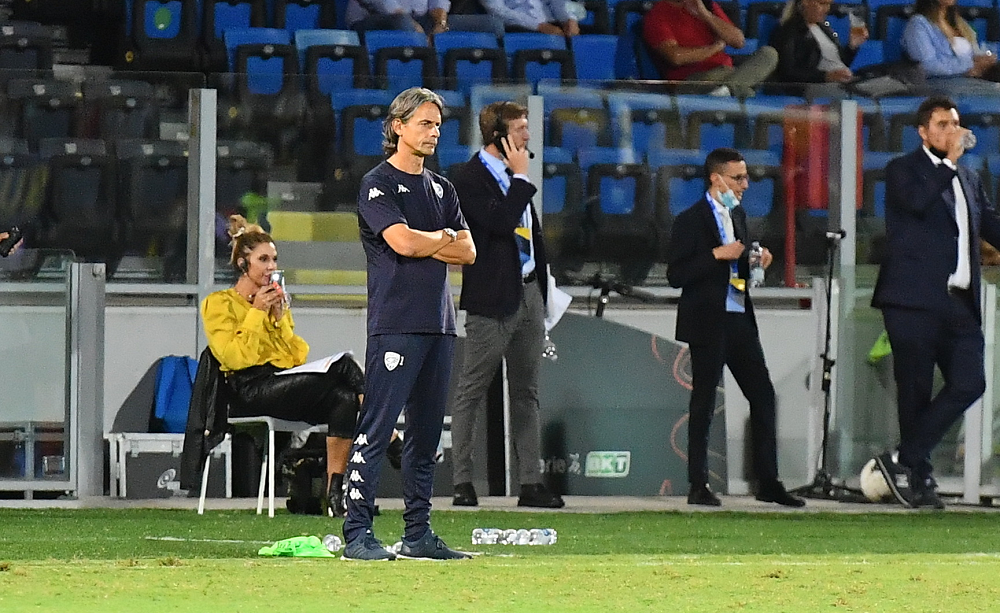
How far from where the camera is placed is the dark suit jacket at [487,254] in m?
9.63

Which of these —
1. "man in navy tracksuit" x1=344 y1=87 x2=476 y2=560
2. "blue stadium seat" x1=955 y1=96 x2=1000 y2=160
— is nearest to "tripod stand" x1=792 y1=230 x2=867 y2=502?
"blue stadium seat" x1=955 y1=96 x2=1000 y2=160

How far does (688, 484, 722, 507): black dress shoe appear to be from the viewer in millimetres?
10297

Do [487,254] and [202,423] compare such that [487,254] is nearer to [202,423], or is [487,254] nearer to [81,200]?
[202,423]

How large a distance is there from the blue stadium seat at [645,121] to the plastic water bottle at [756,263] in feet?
3.03

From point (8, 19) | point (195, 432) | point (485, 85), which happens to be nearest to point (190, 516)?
point (195, 432)

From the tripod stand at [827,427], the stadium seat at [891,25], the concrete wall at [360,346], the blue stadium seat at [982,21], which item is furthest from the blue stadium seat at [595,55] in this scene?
the blue stadium seat at [982,21]

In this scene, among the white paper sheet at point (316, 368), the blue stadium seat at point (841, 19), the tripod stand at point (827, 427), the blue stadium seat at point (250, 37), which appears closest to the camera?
→ the white paper sheet at point (316, 368)

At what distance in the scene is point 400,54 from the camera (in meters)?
12.9

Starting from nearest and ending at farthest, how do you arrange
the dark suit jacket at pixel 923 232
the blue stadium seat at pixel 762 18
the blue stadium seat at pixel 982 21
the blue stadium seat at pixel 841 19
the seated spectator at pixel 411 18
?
the dark suit jacket at pixel 923 232, the seated spectator at pixel 411 18, the blue stadium seat at pixel 762 18, the blue stadium seat at pixel 841 19, the blue stadium seat at pixel 982 21

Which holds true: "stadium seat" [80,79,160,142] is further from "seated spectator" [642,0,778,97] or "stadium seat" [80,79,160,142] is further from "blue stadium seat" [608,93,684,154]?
"seated spectator" [642,0,778,97]

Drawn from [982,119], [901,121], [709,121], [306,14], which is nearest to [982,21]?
[982,119]

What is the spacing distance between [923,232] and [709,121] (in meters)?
1.64

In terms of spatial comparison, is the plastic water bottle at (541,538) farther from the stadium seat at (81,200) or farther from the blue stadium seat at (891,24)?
the blue stadium seat at (891,24)

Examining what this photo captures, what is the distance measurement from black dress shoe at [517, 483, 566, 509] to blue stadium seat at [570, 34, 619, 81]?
490 centimetres
